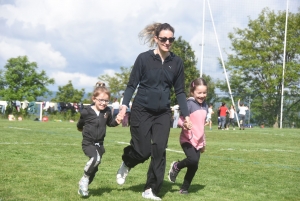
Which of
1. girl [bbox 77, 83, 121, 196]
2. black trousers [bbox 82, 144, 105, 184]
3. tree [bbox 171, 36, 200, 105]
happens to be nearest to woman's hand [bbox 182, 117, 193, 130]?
girl [bbox 77, 83, 121, 196]

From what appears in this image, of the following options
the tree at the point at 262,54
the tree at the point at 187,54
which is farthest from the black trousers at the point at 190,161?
the tree at the point at 187,54

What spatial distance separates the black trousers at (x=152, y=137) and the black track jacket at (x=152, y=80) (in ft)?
0.34

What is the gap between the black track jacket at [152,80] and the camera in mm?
6195

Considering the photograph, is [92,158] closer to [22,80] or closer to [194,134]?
[194,134]

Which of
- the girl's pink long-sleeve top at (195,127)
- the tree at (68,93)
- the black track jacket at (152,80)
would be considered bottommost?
the girl's pink long-sleeve top at (195,127)

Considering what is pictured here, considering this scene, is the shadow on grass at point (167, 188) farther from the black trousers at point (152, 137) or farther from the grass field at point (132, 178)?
the black trousers at point (152, 137)

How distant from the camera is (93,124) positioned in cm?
635

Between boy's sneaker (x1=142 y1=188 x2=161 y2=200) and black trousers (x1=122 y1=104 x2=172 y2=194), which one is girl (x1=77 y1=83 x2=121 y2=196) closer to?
black trousers (x1=122 y1=104 x2=172 y2=194)

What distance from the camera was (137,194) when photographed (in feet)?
21.2

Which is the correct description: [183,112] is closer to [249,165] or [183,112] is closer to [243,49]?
[249,165]

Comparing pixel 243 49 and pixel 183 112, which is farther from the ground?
pixel 243 49

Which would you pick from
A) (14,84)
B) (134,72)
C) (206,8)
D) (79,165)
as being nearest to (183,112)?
(134,72)

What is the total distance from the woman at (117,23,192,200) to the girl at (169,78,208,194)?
501mm

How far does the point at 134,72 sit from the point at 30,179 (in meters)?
2.25
